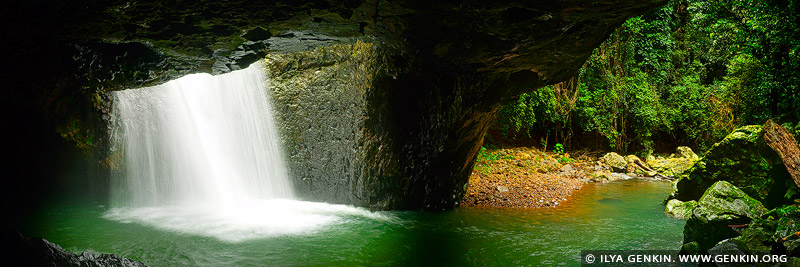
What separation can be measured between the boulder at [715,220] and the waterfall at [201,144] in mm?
6707

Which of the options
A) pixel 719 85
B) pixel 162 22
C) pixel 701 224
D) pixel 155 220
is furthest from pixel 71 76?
pixel 719 85

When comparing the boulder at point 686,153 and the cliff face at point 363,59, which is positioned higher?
the cliff face at point 363,59

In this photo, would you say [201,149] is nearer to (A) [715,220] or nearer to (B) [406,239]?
(B) [406,239]

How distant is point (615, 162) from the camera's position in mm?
15492

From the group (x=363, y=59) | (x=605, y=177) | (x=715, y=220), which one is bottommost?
(x=605, y=177)

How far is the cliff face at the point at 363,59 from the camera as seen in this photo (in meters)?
3.84

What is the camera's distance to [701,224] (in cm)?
505

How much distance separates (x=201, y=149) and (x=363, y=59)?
14.4 feet

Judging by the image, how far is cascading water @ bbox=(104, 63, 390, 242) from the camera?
831 cm

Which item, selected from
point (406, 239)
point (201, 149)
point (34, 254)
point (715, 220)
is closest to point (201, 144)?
point (201, 149)

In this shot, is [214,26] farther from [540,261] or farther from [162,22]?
[540,261]

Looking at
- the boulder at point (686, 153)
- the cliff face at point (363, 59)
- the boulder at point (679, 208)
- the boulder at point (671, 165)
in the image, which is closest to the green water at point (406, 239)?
the boulder at point (679, 208)

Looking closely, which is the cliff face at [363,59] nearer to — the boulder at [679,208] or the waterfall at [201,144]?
the waterfall at [201,144]

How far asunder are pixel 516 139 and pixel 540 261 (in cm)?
1304
